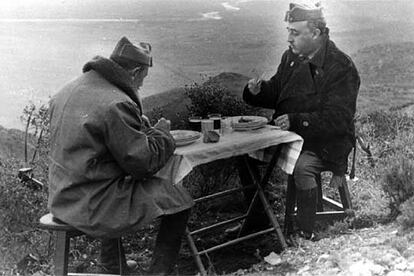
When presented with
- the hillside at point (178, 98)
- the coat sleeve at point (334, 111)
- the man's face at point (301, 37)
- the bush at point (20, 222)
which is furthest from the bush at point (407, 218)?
the bush at point (20, 222)

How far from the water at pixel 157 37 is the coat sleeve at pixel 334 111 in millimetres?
1270

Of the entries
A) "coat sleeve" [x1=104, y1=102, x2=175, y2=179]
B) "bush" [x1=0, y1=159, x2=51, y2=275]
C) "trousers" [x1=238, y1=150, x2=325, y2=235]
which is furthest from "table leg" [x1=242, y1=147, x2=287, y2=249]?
"bush" [x1=0, y1=159, x2=51, y2=275]

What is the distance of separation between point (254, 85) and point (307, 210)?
107 centimetres

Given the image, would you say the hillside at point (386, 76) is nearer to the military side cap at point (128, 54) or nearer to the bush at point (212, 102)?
the bush at point (212, 102)

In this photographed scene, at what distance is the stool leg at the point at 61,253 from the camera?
11.1 ft

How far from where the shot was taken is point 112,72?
11.1 feet

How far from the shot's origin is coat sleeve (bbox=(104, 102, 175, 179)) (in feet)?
10.4

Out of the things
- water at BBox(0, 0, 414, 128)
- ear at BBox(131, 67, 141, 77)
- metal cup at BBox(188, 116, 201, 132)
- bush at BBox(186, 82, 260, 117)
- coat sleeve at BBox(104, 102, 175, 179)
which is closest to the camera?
coat sleeve at BBox(104, 102, 175, 179)

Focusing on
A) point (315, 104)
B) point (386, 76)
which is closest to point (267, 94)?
Result: point (315, 104)

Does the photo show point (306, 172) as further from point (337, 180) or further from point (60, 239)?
point (60, 239)

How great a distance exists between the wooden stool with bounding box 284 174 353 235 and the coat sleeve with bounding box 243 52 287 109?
2.15 ft

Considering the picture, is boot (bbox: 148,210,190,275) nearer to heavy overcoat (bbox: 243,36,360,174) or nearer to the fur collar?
the fur collar

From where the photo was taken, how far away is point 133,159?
10.6 ft

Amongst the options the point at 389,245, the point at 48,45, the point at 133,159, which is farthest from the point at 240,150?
the point at 48,45
